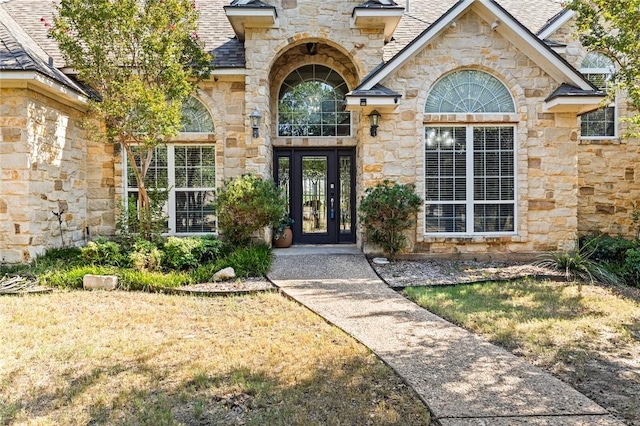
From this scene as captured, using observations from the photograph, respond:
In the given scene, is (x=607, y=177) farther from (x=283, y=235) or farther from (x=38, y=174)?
(x=38, y=174)

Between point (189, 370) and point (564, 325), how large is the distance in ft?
14.7

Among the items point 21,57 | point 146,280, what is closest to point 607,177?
point 146,280

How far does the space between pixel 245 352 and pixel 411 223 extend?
564 centimetres

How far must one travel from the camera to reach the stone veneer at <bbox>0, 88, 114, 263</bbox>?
793 cm

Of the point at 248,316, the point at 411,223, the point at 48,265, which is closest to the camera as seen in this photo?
the point at 248,316

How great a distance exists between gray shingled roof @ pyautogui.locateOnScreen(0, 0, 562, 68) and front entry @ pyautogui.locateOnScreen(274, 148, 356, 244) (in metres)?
2.79

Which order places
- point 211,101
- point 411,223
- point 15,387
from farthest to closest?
point 211,101 → point 411,223 → point 15,387

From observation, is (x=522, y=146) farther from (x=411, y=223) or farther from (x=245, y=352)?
(x=245, y=352)

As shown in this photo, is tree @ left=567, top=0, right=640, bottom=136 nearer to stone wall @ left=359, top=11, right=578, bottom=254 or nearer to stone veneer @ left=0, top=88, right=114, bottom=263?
stone wall @ left=359, top=11, right=578, bottom=254

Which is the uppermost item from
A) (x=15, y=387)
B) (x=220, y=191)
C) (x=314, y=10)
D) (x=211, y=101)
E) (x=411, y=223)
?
(x=314, y=10)

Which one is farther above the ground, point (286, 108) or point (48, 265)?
point (286, 108)

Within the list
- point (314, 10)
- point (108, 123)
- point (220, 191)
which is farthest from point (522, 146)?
point (108, 123)

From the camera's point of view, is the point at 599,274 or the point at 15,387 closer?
the point at 15,387

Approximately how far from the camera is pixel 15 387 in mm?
3777
